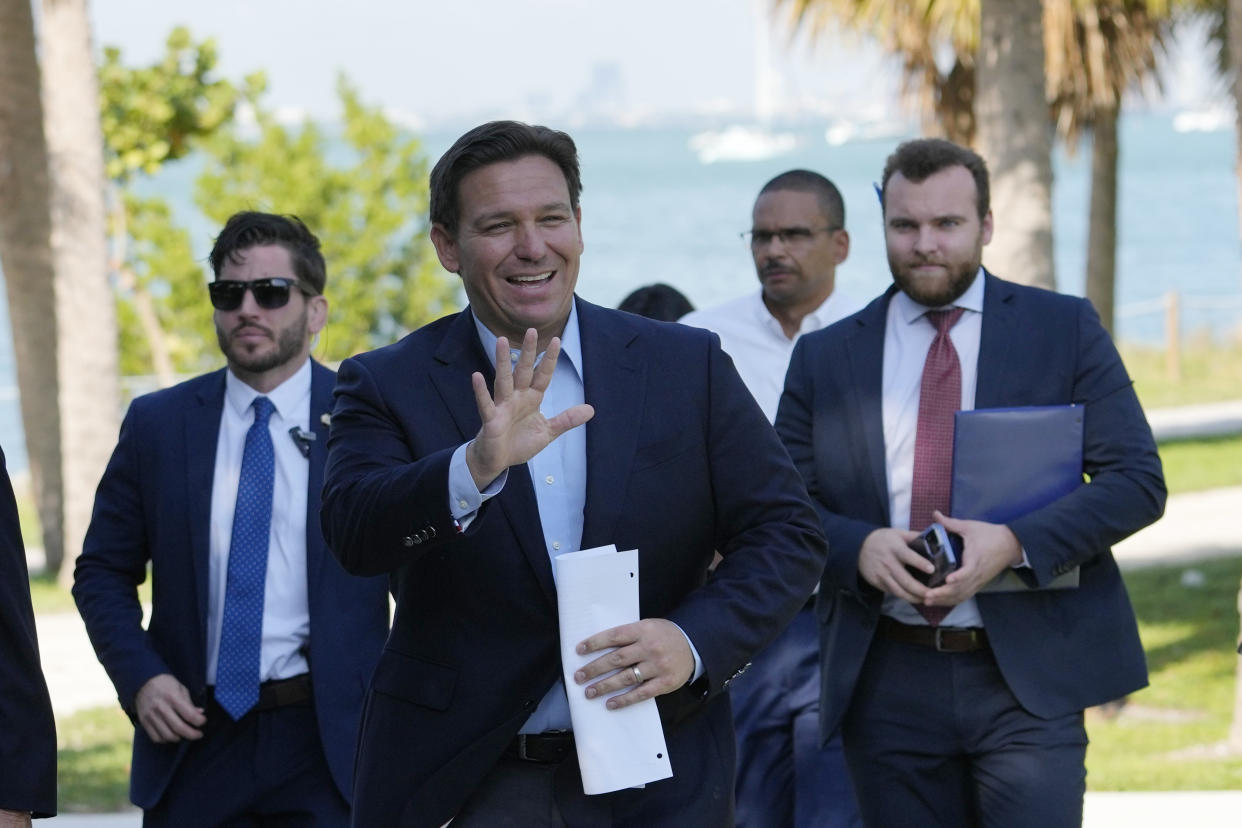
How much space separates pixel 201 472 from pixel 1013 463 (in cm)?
223

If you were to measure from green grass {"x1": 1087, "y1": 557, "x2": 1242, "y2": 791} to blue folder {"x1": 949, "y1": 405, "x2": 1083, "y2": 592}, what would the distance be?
2980 millimetres

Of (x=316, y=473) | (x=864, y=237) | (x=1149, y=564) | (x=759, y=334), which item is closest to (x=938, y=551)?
(x=316, y=473)

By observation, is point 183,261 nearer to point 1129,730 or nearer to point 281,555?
point 1129,730

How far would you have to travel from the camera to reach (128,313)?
22.0 meters

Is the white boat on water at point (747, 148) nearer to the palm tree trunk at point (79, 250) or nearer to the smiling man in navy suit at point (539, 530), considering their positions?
the palm tree trunk at point (79, 250)

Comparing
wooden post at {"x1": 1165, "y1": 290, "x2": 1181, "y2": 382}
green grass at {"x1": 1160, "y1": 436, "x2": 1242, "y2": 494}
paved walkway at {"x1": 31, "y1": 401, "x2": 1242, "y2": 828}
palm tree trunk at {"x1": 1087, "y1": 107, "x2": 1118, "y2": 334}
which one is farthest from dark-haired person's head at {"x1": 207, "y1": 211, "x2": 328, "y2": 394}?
wooden post at {"x1": 1165, "y1": 290, "x2": 1181, "y2": 382}

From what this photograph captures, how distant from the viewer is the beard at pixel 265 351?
5055mm

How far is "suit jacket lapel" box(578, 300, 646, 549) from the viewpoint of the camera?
3328 mm

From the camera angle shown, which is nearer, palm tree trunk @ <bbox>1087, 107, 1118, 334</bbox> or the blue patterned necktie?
the blue patterned necktie

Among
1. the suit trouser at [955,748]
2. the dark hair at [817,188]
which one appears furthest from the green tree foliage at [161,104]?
the suit trouser at [955,748]

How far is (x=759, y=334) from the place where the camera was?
6242mm

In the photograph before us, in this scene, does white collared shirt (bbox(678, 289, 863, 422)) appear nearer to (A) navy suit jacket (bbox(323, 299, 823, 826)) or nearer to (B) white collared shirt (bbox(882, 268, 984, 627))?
(B) white collared shirt (bbox(882, 268, 984, 627))

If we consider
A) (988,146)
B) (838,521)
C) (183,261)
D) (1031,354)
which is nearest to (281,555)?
(838,521)

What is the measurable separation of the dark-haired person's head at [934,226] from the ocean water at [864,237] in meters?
9.43
